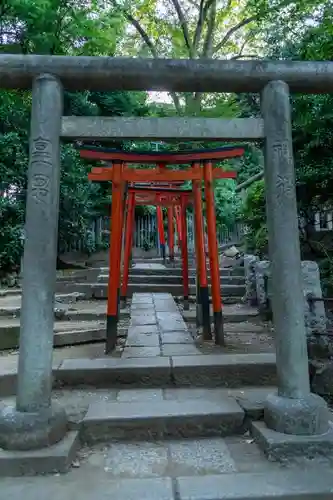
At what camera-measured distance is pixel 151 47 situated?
1647 centimetres

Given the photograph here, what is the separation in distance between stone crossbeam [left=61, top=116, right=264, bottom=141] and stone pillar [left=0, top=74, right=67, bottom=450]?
6.5 inches

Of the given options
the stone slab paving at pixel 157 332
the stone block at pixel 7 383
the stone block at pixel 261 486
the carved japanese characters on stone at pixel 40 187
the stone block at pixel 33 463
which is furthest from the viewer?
the stone slab paving at pixel 157 332

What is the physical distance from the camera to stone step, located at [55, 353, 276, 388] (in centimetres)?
337

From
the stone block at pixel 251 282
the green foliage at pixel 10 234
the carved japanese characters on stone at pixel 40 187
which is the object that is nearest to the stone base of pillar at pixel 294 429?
the carved japanese characters on stone at pixel 40 187

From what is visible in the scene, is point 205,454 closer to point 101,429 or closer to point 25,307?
point 101,429

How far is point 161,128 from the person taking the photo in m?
2.92

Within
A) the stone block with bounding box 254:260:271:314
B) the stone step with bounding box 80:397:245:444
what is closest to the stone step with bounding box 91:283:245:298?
the stone block with bounding box 254:260:271:314

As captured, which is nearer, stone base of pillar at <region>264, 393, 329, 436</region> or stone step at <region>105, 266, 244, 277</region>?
stone base of pillar at <region>264, 393, 329, 436</region>

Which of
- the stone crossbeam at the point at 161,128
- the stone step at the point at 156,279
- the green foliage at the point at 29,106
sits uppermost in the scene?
the green foliage at the point at 29,106

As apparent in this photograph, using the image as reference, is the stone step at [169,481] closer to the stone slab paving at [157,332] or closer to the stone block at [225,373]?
the stone block at [225,373]

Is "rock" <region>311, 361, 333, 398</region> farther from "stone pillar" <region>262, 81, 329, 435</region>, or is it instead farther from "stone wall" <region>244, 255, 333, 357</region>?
"stone pillar" <region>262, 81, 329, 435</region>

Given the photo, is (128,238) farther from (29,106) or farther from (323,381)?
(29,106)

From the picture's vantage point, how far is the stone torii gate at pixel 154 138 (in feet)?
8.45

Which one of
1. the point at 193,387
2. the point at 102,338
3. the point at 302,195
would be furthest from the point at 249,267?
the point at 193,387
